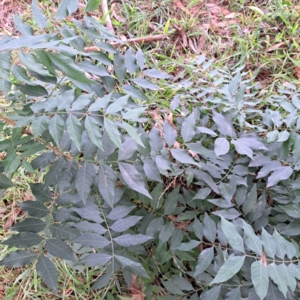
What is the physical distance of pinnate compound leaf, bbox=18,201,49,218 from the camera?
1.21 m

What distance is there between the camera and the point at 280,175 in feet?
4.34

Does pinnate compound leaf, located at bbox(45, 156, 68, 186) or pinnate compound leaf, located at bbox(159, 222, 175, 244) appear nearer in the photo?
pinnate compound leaf, located at bbox(45, 156, 68, 186)

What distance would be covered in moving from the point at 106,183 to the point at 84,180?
77mm

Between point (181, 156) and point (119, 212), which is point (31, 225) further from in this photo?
point (181, 156)

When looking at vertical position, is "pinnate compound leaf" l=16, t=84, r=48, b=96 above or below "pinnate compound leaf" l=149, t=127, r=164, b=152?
above

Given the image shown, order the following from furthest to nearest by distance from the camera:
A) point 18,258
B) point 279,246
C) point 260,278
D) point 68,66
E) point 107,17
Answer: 1. point 107,17
2. point 18,258
3. point 279,246
4. point 260,278
5. point 68,66

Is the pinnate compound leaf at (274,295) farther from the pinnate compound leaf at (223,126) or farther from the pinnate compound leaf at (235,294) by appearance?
the pinnate compound leaf at (223,126)

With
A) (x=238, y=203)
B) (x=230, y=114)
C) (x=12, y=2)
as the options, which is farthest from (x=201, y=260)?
(x=12, y=2)

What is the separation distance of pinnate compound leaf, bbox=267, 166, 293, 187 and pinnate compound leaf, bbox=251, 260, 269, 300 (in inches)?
16.7

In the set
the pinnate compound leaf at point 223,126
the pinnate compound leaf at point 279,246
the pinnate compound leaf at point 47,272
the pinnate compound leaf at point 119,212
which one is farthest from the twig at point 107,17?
the pinnate compound leaf at point 279,246

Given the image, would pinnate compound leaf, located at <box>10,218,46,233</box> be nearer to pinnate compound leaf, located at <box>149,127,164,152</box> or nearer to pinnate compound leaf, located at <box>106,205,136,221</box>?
pinnate compound leaf, located at <box>106,205,136,221</box>

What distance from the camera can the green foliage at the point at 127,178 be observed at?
3.27ft

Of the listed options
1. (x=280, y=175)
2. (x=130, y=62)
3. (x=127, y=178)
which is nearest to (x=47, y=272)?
(x=127, y=178)

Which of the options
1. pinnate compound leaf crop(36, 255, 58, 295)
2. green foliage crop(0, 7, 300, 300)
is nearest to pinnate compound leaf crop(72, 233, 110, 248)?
green foliage crop(0, 7, 300, 300)
